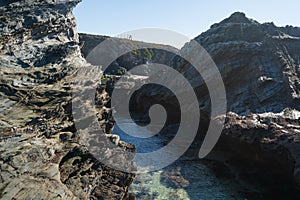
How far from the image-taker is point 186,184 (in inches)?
739

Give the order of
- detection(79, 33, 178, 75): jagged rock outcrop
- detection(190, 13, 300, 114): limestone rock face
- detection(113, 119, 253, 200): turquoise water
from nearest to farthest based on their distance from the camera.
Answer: detection(113, 119, 253, 200): turquoise water, detection(190, 13, 300, 114): limestone rock face, detection(79, 33, 178, 75): jagged rock outcrop

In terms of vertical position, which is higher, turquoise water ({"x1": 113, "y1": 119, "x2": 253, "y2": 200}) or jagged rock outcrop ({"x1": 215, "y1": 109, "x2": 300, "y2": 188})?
jagged rock outcrop ({"x1": 215, "y1": 109, "x2": 300, "y2": 188})

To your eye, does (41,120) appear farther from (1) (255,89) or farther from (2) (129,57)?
(2) (129,57)

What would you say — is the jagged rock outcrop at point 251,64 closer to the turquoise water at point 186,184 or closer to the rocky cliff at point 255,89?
the rocky cliff at point 255,89

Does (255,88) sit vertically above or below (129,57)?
above

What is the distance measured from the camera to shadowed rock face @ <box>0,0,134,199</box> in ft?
31.9

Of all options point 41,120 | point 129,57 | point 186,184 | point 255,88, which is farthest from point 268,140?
point 129,57

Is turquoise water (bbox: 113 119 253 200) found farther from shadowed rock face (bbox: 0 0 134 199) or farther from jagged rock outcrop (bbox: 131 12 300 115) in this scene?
jagged rock outcrop (bbox: 131 12 300 115)

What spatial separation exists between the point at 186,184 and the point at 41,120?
10.7 metres

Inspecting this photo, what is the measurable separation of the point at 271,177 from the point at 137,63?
70.8m

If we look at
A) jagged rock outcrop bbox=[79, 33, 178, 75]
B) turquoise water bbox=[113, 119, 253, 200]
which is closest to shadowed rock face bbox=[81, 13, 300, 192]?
turquoise water bbox=[113, 119, 253, 200]

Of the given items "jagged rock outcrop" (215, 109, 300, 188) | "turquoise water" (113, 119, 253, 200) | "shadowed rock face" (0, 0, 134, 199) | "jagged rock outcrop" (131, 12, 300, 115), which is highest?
"jagged rock outcrop" (131, 12, 300, 115)

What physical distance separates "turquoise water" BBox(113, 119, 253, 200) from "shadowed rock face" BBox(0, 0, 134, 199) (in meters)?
3.28

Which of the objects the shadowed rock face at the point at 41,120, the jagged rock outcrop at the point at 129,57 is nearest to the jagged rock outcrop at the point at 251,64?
the shadowed rock face at the point at 41,120
